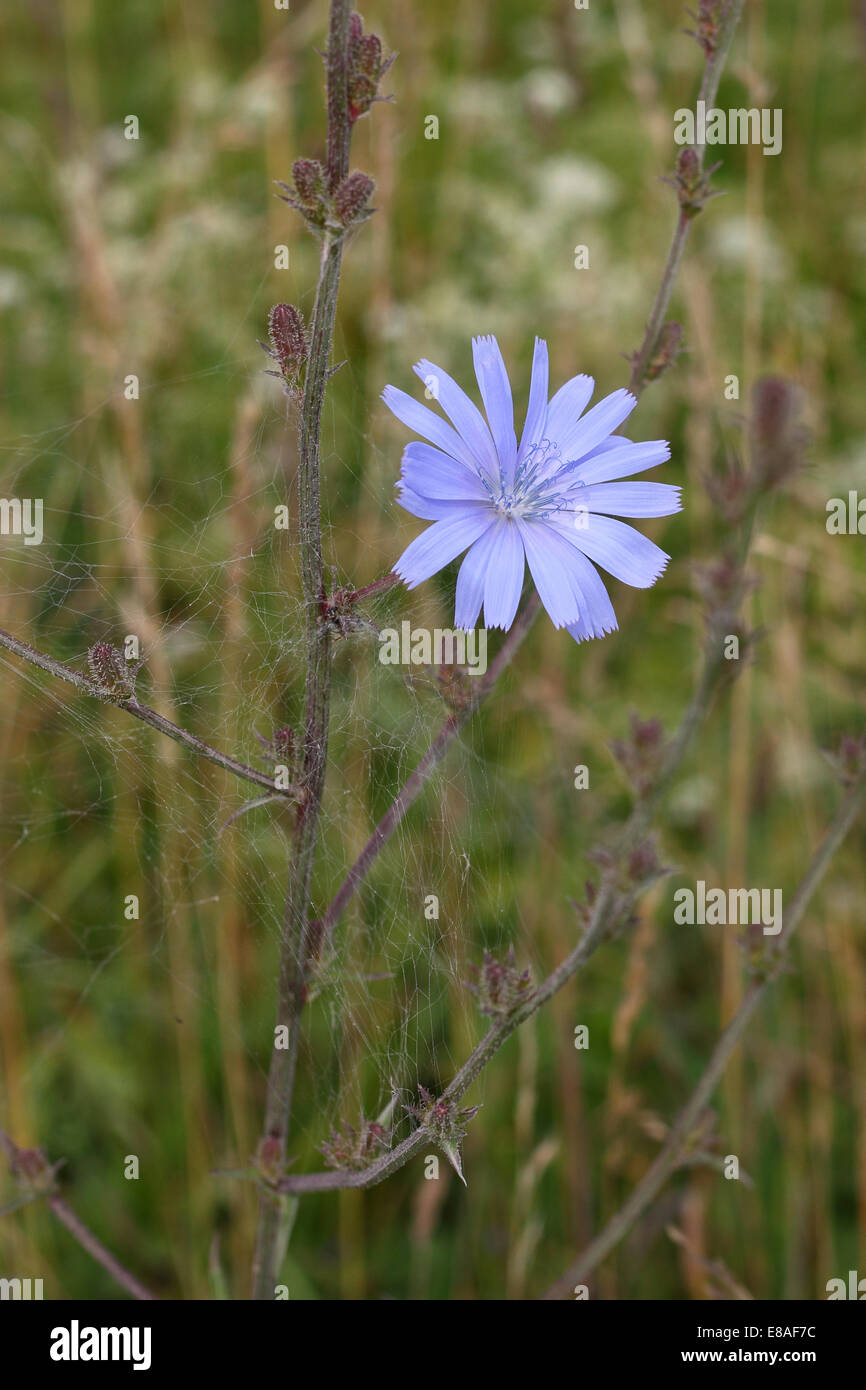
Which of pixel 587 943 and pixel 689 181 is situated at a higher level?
pixel 689 181

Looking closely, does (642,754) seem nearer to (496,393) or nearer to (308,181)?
(496,393)

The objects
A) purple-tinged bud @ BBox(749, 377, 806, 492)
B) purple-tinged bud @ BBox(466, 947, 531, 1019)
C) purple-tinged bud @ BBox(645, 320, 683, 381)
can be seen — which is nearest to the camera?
purple-tinged bud @ BBox(749, 377, 806, 492)

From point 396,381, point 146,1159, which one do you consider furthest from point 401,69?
point 146,1159

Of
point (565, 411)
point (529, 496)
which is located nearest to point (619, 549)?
point (529, 496)

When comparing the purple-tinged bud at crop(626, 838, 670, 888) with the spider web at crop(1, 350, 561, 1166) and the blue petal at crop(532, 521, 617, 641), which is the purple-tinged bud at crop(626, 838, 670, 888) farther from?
the spider web at crop(1, 350, 561, 1166)

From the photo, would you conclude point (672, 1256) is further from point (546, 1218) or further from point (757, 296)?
point (757, 296)

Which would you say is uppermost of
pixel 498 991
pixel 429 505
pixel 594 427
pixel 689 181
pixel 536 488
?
pixel 689 181

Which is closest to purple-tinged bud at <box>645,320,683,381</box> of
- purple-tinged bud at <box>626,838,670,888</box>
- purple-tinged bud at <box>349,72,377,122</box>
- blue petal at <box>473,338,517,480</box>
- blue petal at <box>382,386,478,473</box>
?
blue petal at <box>473,338,517,480</box>
